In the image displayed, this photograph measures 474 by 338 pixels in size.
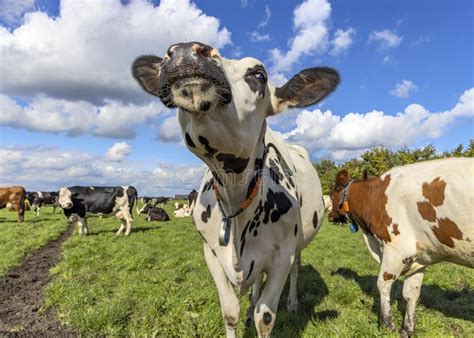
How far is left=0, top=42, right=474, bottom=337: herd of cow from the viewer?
2014mm

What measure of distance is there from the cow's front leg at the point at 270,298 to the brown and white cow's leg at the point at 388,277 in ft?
8.06

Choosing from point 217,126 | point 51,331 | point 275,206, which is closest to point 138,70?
point 217,126

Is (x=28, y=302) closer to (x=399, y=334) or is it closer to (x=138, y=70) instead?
(x=138, y=70)

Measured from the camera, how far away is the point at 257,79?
7.75 ft

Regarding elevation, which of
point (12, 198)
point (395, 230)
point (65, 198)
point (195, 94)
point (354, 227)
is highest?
point (195, 94)

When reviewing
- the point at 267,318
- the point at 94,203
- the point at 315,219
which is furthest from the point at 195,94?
the point at 94,203

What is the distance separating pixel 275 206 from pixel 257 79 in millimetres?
1347

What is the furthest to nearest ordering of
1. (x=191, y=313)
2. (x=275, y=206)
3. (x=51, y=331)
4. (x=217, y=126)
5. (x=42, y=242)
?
(x=42, y=242) < (x=191, y=313) < (x=51, y=331) < (x=275, y=206) < (x=217, y=126)

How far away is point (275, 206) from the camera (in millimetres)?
3289

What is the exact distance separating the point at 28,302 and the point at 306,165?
16.4ft

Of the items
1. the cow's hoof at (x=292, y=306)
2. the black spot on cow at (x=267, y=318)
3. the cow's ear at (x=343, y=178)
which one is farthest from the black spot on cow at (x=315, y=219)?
the cow's ear at (x=343, y=178)

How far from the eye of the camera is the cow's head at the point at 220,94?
188cm

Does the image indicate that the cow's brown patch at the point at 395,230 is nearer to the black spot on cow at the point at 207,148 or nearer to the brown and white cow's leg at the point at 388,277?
the brown and white cow's leg at the point at 388,277

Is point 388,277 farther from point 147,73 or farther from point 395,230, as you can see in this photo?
point 147,73
